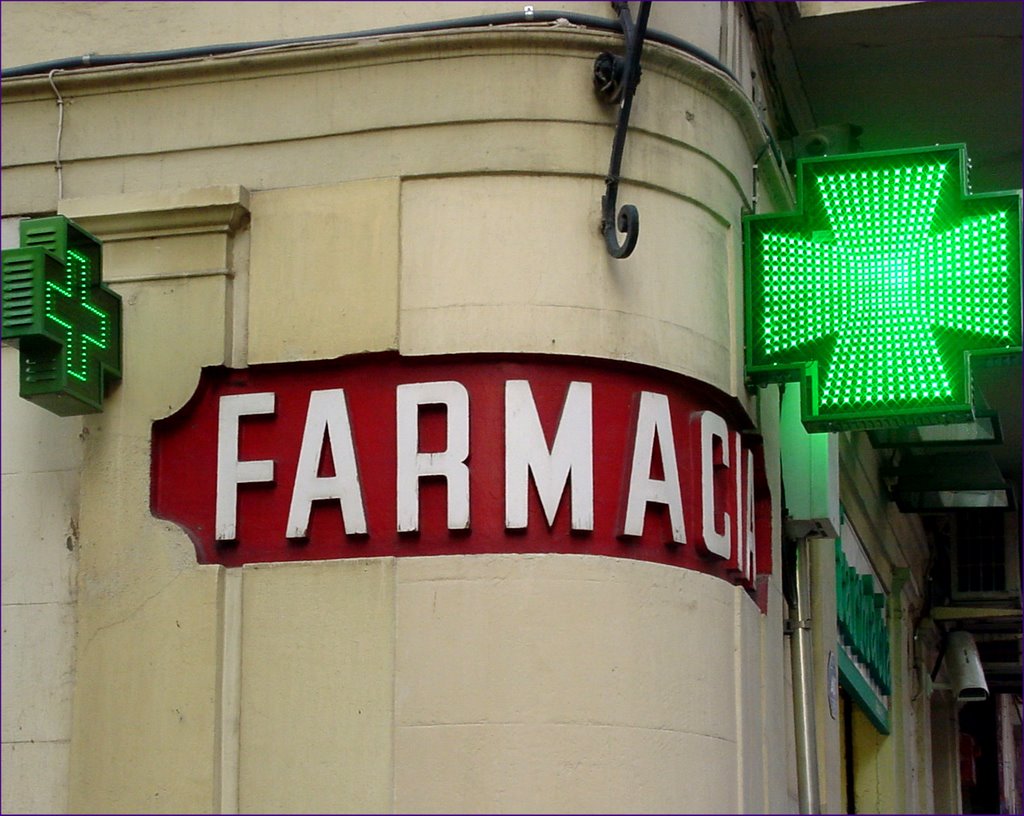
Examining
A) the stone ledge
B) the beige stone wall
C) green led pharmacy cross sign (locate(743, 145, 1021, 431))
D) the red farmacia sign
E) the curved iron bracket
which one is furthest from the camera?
green led pharmacy cross sign (locate(743, 145, 1021, 431))

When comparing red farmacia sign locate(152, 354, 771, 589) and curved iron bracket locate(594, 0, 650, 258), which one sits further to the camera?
curved iron bracket locate(594, 0, 650, 258)

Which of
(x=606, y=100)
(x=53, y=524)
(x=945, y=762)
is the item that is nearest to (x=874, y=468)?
(x=945, y=762)

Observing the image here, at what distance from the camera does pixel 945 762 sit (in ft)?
64.1

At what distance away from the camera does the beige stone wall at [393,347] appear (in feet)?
27.0

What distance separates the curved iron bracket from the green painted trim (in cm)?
437

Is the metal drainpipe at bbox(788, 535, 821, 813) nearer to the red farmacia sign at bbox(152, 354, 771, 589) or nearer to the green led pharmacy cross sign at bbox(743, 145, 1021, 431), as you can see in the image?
the green led pharmacy cross sign at bbox(743, 145, 1021, 431)

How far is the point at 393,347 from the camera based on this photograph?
861 cm

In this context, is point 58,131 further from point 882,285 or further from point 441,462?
point 882,285

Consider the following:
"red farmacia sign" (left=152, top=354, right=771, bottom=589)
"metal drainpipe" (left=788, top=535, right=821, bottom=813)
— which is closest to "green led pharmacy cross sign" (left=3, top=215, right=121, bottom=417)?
"red farmacia sign" (left=152, top=354, right=771, bottom=589)

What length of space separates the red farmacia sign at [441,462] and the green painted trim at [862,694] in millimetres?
3870

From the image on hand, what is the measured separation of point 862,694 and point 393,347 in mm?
6078

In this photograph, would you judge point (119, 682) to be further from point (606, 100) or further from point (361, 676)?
point (606, 100)

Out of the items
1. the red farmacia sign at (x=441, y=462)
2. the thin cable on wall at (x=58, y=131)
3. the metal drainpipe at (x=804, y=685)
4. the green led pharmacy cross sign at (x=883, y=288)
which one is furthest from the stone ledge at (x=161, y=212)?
the metal drainpipe at (x=804, y=685)

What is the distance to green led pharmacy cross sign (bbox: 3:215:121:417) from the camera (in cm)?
848
